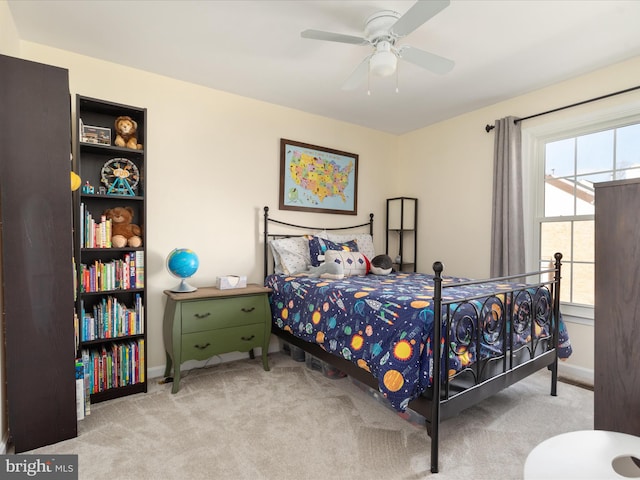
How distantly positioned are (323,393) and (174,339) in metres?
1.15

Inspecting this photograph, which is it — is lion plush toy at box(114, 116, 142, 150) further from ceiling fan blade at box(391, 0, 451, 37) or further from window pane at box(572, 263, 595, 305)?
window pane at box(572, 263, 595, 305)

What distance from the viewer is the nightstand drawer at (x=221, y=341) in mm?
2574

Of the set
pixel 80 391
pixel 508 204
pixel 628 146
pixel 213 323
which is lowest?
pixel 80 391

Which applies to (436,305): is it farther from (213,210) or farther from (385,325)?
(213,210)

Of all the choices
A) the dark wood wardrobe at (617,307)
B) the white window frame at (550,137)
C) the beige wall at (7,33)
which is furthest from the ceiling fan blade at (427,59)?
the beige wall at (7,33)

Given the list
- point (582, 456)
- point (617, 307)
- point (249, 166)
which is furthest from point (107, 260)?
point (617, 307)

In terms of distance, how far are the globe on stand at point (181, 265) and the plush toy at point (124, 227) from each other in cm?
27

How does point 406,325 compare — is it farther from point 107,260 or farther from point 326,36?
point 107,260

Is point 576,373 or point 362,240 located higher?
point 362,240

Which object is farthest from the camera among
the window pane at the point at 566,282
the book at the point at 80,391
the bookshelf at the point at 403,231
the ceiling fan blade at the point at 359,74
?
the bookshelf at the point at 403,231

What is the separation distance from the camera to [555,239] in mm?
3154

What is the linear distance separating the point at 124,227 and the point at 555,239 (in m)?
3.67

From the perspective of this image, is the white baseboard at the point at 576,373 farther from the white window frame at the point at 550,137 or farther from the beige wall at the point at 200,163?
the beige wall at the point at 200,163

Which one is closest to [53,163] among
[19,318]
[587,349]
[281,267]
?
[19,318]
